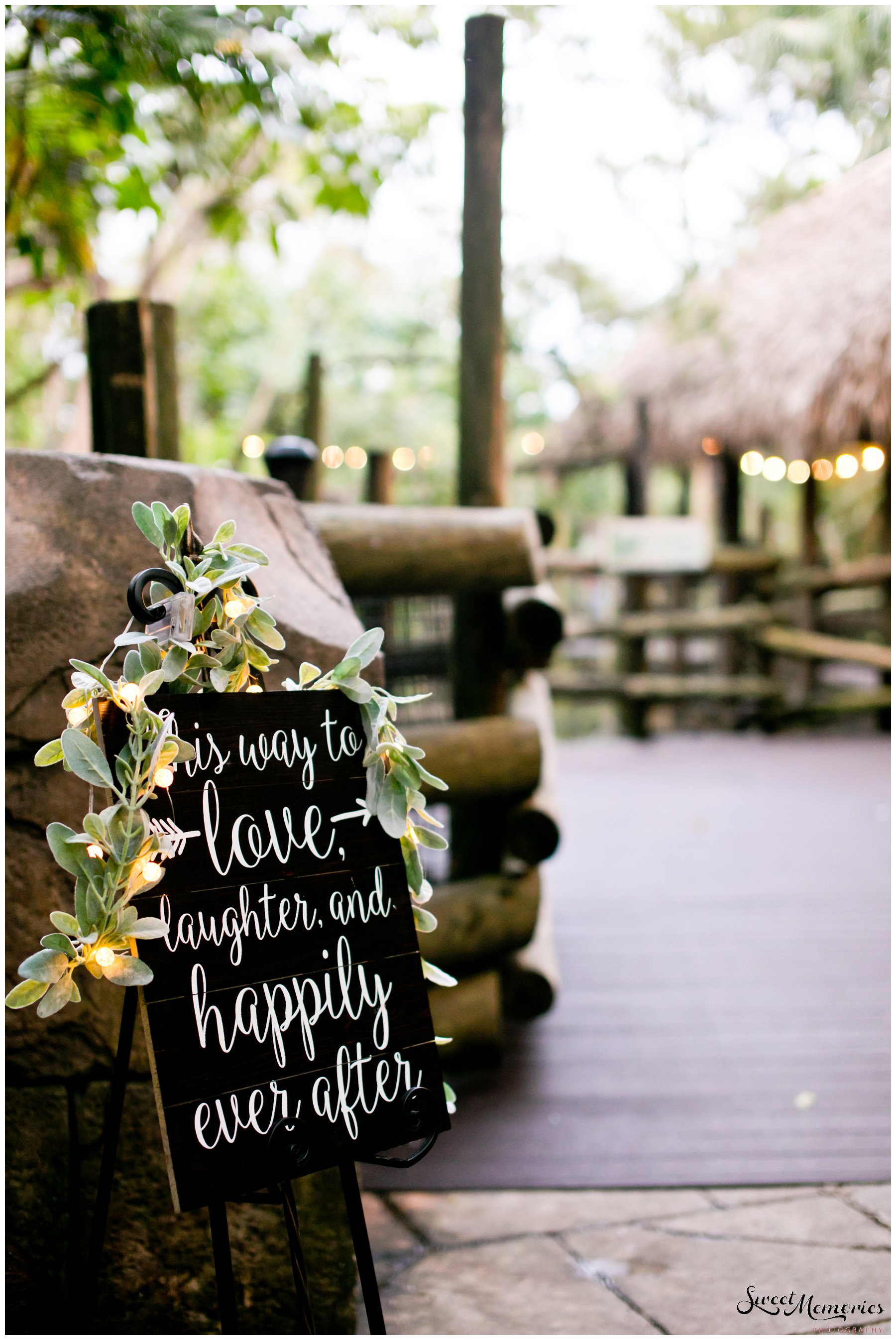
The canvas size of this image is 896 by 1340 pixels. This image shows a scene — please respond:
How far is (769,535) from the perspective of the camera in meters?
12.2

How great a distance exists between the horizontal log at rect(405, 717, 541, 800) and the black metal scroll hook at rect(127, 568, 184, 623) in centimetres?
132

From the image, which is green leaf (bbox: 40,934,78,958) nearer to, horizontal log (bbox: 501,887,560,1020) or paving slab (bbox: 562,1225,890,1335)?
paving slab (bbox: 562,1225,890,1335)

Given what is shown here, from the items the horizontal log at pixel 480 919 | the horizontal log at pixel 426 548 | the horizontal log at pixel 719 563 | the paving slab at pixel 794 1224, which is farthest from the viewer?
the horizontal log at pixel 719 563

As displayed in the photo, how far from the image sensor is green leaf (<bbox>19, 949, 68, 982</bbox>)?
101 cm

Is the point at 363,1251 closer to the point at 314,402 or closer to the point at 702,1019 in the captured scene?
the point at 702,1019

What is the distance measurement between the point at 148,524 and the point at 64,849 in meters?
0.36

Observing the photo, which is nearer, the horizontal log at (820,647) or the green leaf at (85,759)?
the green leaf at (85,759)

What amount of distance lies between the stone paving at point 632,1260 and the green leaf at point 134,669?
3.93 feet

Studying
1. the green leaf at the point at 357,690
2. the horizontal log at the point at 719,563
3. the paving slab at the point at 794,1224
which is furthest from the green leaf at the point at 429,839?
the horizontal log at the point at 719,563

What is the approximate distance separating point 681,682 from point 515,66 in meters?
5.22

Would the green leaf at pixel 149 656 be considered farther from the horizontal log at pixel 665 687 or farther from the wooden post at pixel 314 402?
the horizontal log at pixel 665 687

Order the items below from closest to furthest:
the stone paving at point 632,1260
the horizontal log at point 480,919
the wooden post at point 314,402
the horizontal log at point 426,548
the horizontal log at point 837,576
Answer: the stone paving at point 632,1260, the horizontal log at point 426,548, the horizontal log at point 480,919, the wooden post at point 314,402, the horizontal log at point 837,576

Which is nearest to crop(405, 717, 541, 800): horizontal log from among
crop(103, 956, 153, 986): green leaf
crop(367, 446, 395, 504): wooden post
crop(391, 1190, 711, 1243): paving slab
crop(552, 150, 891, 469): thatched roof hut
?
crop(391, 1190, 711, 1243): paving slab

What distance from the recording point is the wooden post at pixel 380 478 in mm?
6281
